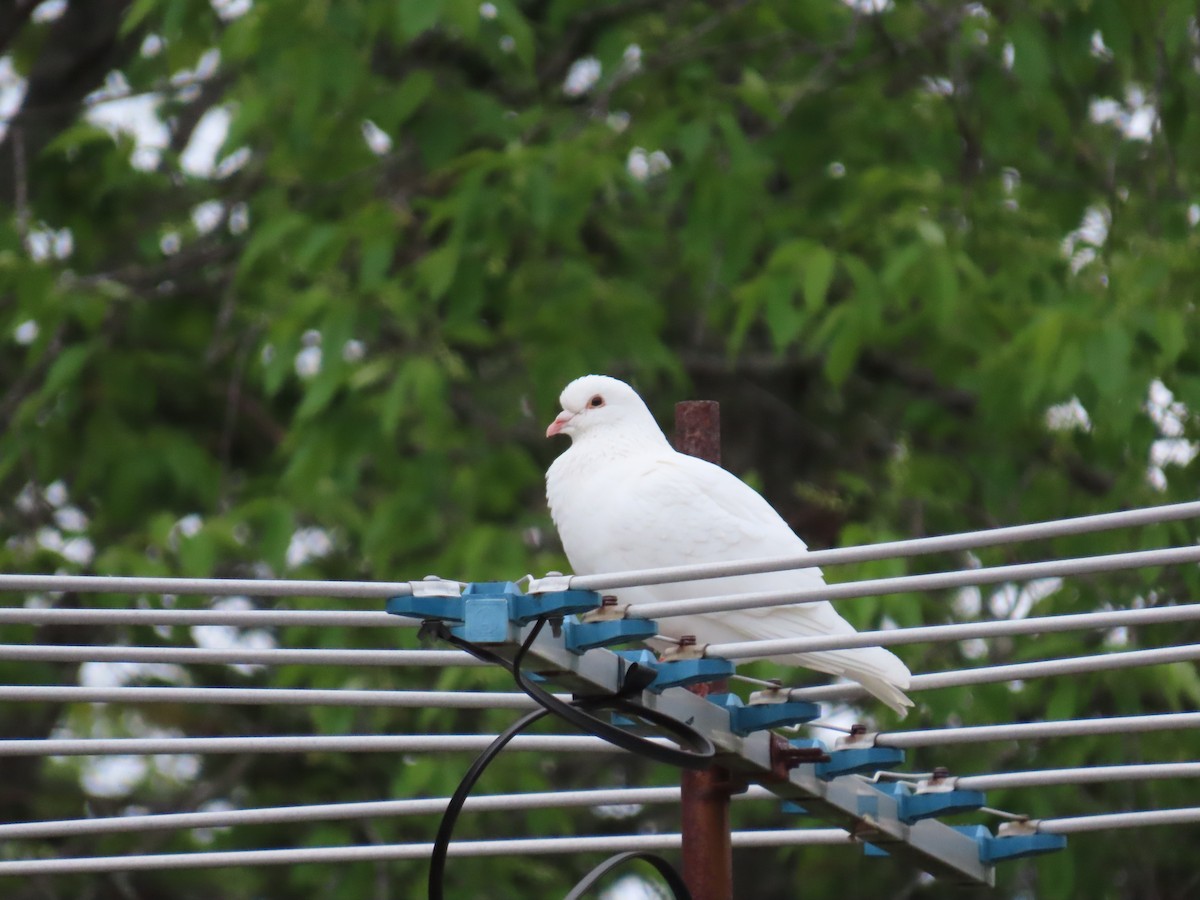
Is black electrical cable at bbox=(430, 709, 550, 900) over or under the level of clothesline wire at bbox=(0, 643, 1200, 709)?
under

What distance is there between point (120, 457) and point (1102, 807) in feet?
12.5

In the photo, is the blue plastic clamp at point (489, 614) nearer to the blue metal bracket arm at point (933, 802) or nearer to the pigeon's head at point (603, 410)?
the blue metal bracket arm at point (933, 802)

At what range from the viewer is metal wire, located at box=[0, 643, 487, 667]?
9.02 feet

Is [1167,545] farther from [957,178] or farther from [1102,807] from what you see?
[957,178]

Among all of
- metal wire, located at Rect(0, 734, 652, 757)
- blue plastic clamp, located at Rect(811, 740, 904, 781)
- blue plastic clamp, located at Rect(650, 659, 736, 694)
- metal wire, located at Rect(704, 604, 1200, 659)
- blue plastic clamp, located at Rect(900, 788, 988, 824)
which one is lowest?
blue plastic clamp, located at Rect(900, 788, 988, 824)

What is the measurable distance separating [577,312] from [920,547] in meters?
3.98

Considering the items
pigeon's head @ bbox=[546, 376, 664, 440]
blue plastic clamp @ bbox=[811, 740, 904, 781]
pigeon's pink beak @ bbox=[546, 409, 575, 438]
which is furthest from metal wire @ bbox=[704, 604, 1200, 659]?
pigeon's pink beak @ bbox=[546, 409, 575, 438]

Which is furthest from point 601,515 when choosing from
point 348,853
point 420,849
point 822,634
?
point 348,853

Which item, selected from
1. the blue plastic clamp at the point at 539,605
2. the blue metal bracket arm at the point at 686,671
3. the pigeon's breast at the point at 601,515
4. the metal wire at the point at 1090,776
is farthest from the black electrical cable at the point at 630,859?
the pigeon's breast at the point at 601,515

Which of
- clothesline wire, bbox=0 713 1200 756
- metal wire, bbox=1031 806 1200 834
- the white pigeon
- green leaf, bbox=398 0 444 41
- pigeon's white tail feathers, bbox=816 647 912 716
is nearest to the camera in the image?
clothesline wire, bbox=0 713 1200 756

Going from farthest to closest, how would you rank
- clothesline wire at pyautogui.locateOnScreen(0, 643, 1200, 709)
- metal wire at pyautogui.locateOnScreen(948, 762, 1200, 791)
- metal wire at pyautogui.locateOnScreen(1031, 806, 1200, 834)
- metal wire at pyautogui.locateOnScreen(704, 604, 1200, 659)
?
metal wire at pyautogui.locateOnScreen(1031, 806, 1200, 834), metal wire at pyautogui.locateOnScreen(948, 762, 1200, 791), clothesline wire at pyautogui.locateOnScreen(0, 643, 1200, 709), metal wire at pyautogui.locateOnScreen(704, 604, 1200, 659)

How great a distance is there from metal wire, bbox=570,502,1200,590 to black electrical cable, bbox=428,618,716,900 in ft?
0.50

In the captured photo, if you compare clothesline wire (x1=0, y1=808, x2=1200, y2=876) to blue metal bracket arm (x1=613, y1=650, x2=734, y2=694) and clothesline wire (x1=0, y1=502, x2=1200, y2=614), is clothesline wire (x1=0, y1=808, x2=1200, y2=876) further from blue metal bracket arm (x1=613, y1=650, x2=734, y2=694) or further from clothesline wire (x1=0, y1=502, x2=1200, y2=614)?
clothesline wire (x1=0, y1=502, x2=1200, y2=614)

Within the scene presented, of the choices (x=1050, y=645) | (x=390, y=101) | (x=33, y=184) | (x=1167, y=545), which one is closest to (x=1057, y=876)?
(x=1050, y=645)
